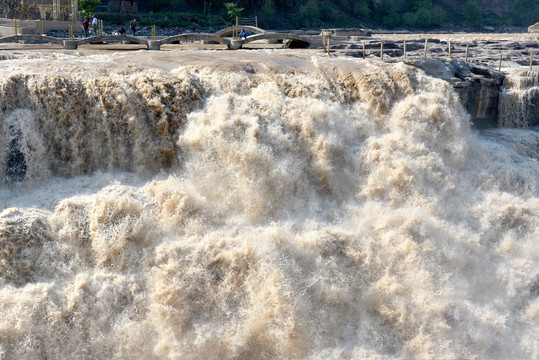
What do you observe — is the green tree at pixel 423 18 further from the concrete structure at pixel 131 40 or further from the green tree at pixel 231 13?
the concrete structure at pixel 131 40

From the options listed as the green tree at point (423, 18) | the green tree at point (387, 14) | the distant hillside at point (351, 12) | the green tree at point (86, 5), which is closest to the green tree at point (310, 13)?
the distant hillside at point (351, 12)

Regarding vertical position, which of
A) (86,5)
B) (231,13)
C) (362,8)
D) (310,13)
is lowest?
(86,5)

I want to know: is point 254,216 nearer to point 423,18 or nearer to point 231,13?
point 231,13

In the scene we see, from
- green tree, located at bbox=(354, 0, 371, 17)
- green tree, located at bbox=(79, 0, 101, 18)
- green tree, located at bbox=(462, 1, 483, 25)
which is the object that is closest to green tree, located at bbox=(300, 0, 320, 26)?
green tree, located at bbox=(354, 0, 371, 17)

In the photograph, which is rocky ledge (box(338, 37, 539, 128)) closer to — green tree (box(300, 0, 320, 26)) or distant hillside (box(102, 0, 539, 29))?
distant hillside (box(102, 0, 539, 29))

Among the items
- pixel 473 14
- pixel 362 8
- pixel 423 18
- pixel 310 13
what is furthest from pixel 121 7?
pixel 473 14

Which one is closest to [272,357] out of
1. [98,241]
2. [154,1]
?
[98,241]

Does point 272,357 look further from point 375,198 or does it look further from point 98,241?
point 375,198
